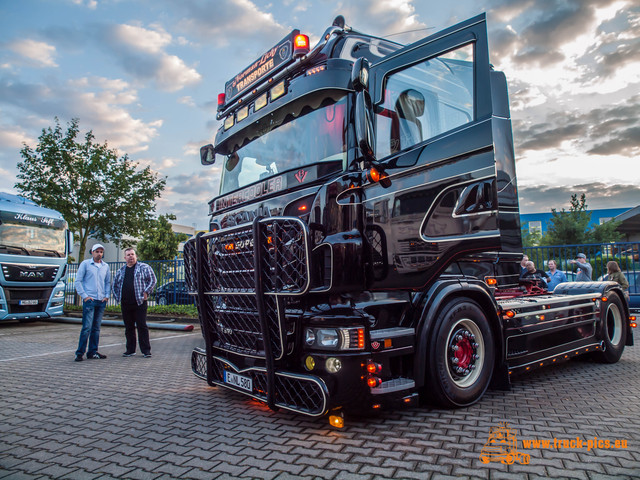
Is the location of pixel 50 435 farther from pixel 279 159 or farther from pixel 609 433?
pixel 609 433

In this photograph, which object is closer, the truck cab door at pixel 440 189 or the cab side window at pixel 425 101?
the truck cab door at pixel 440 189

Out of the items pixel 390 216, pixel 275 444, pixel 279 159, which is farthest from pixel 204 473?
pixel 279 159

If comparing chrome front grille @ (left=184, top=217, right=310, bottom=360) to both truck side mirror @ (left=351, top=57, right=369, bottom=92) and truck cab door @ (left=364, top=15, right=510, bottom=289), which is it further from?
truck side mirror @ (left=351, top=57, right=369, bottom=92)

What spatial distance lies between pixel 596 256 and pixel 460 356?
34.3 ft

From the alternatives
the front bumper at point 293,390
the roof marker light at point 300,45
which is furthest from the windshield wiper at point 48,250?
the roof marker light at point 300,45

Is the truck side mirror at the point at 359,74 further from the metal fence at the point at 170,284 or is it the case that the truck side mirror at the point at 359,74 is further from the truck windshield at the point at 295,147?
the metal fence at the point at 170,284

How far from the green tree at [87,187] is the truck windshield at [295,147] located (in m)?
13.6

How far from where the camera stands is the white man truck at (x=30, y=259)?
12320 millimetres

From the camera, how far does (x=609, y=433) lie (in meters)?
3.36

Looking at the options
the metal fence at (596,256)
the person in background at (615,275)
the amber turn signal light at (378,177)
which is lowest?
the person in background at (615,275)

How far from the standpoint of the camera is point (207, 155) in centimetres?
595

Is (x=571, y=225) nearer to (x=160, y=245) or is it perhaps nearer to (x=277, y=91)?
(x=160, y=245)

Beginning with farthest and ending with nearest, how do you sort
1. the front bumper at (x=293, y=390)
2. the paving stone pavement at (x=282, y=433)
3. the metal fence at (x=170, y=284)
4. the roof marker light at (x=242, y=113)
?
the metal fence at (x=170, y=284) < the roof marker light at (x=242, y=113) < the front bumper at (x=293, y=390) < the paving stone pavement at (x=282, y=433)

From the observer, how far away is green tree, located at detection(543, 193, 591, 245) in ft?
98.8
